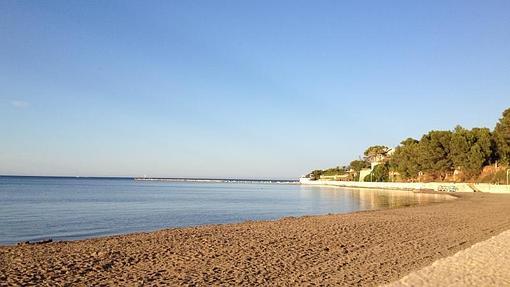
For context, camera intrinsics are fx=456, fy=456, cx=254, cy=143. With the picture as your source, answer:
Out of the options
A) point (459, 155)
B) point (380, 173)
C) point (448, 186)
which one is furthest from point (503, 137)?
point (380, 173)

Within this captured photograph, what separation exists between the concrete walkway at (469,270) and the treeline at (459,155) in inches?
2249

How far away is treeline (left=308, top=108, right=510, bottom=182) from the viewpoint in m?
69.4

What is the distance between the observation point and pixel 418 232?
19578 mm

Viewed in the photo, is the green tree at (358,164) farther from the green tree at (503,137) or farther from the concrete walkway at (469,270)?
the concrete walkway at (469,270)

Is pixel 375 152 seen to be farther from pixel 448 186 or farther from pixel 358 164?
pixel 448 186

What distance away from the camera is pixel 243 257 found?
542 inches

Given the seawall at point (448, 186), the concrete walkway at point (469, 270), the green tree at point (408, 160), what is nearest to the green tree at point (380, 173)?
the seawall at point (448, 186)

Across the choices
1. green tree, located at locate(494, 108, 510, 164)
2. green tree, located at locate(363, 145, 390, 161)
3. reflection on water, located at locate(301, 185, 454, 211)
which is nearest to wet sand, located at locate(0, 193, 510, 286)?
reflection on water, located at locate(301, 185, 454, 211)

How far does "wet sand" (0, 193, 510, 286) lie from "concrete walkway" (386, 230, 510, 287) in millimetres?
585

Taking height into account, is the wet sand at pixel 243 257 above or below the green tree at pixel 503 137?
below

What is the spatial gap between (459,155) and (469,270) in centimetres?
6922

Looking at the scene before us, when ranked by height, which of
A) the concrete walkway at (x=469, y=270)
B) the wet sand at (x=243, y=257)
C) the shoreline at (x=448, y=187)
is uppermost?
the shoreline at (x=448, y=187)

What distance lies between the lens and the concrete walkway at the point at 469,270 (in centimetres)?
964

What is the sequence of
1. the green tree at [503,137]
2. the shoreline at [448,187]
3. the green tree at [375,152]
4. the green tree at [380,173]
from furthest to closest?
the green tree at [375,152] → the green tree at [380,173] → the green tree at [503,137] → the shoreline at [448,187]
